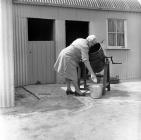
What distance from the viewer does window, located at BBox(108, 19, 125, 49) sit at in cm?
1423

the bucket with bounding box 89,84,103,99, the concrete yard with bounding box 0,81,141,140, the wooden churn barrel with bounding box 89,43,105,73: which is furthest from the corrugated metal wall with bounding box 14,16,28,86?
the bucket with bounding box 89,84,103,99

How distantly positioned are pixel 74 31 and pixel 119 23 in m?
2.65

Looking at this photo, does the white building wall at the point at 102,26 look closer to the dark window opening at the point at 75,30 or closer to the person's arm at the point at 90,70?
the dark window opening at the point at 75,30

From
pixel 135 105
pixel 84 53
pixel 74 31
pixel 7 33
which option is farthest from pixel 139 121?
pixel 74 31

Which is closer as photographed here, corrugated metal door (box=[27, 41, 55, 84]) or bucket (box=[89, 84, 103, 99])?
bucket (box=[89, 84, 103, 99])

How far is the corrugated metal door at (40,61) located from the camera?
12.5 meters

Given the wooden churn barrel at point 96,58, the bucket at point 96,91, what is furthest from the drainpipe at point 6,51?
the wooden churn barrel at point 96,58

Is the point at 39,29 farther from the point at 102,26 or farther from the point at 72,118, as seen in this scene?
the point at 72,118

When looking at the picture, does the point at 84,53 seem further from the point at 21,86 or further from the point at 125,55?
the point at 125,55

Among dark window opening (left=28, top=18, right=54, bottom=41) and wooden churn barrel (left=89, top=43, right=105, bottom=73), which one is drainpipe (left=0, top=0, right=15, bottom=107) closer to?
wooden churn barrel (left=89, top=43, right=105, bottom=73)

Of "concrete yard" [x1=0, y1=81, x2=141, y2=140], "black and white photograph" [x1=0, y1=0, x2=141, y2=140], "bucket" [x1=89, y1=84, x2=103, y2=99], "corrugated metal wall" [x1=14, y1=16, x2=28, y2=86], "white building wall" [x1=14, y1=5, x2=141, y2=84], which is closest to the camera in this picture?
"concrete yard" [x1=0, y1=81, x2=141, y2=140]

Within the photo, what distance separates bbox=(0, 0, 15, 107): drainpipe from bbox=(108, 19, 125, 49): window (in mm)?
Result: 7035

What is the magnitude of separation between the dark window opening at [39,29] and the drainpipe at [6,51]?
5.95 metres

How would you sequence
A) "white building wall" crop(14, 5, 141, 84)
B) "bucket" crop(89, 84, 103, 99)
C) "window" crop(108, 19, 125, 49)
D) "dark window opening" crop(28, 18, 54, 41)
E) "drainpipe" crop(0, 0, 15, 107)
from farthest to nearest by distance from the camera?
1. "window" crop(108, 19, 125, 49)
2. "dark window opening" crop(28, 18, 54, 41)
3. "white building wall" crop(14, 5, 141, 84)
4. "bucket" crop(89, 84, 103, 99)
5. "drainpipe" crop(0, 0, 15, 107)
